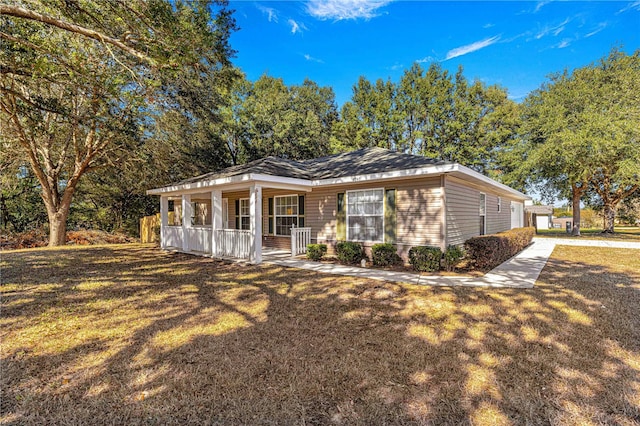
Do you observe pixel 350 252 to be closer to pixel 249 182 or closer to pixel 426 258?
pixel 426 258

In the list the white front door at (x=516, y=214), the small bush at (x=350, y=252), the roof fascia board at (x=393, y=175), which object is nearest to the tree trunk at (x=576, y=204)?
the white front door at (x=516, y=214)

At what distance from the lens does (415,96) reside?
25.0 m

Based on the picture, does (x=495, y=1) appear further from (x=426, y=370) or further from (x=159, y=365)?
(x=159, y=365)

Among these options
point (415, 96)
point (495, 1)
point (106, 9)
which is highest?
point (415, 96)

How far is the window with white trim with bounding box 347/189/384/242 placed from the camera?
Result: 8.48m

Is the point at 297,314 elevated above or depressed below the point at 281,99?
below

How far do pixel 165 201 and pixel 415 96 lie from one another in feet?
71.6

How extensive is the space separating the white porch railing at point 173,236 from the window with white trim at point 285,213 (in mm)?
3609

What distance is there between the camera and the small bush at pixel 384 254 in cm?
789

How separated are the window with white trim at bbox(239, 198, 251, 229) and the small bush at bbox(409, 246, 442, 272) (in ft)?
23.0

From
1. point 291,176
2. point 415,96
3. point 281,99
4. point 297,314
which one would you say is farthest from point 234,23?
point 415,96

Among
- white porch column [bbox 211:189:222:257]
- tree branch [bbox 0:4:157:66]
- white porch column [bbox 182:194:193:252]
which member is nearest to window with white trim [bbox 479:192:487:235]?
white porch column [bbox 211:189:222:257]

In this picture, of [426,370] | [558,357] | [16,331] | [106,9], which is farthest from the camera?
[106,9]

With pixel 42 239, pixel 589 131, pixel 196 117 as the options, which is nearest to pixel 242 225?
pixel 196 117
